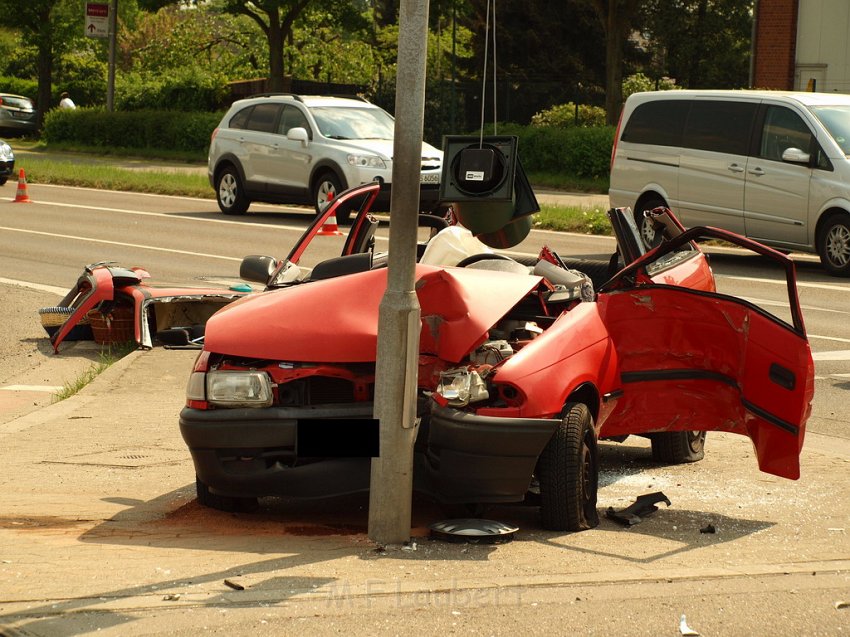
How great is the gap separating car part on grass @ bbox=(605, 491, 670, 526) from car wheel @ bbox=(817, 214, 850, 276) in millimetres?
10458

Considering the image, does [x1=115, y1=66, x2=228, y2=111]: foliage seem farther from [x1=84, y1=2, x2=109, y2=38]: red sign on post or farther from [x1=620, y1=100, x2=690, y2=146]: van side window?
[x1=620, y1=100, x2=690, y2=146]: van side window

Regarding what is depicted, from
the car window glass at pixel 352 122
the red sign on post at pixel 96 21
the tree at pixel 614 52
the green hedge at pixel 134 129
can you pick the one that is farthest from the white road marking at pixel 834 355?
the red sign on post at pixel 96 21

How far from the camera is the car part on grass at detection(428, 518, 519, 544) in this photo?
5.79 metres

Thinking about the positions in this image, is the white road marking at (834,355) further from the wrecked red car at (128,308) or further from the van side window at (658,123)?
the van side window at (658,123)

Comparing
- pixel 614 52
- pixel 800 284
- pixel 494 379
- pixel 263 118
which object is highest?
pixel 614 52

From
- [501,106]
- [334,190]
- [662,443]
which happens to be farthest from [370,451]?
[501,106]

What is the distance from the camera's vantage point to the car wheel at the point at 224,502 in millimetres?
6395

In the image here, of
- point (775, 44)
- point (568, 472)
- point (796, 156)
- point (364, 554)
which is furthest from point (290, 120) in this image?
point (364, 554)

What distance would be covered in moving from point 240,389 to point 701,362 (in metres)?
2.22

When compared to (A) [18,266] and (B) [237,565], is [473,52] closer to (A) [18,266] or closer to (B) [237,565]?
(A) [18,266]

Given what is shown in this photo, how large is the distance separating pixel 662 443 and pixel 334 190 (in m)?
14.6

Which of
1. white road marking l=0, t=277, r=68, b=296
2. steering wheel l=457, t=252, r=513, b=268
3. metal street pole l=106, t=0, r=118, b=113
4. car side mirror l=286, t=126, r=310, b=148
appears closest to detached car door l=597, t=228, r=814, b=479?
steering wheel l=457, t=252, r=513, b=268

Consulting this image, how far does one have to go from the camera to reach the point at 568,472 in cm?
592

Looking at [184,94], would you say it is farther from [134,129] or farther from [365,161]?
[365,161]
